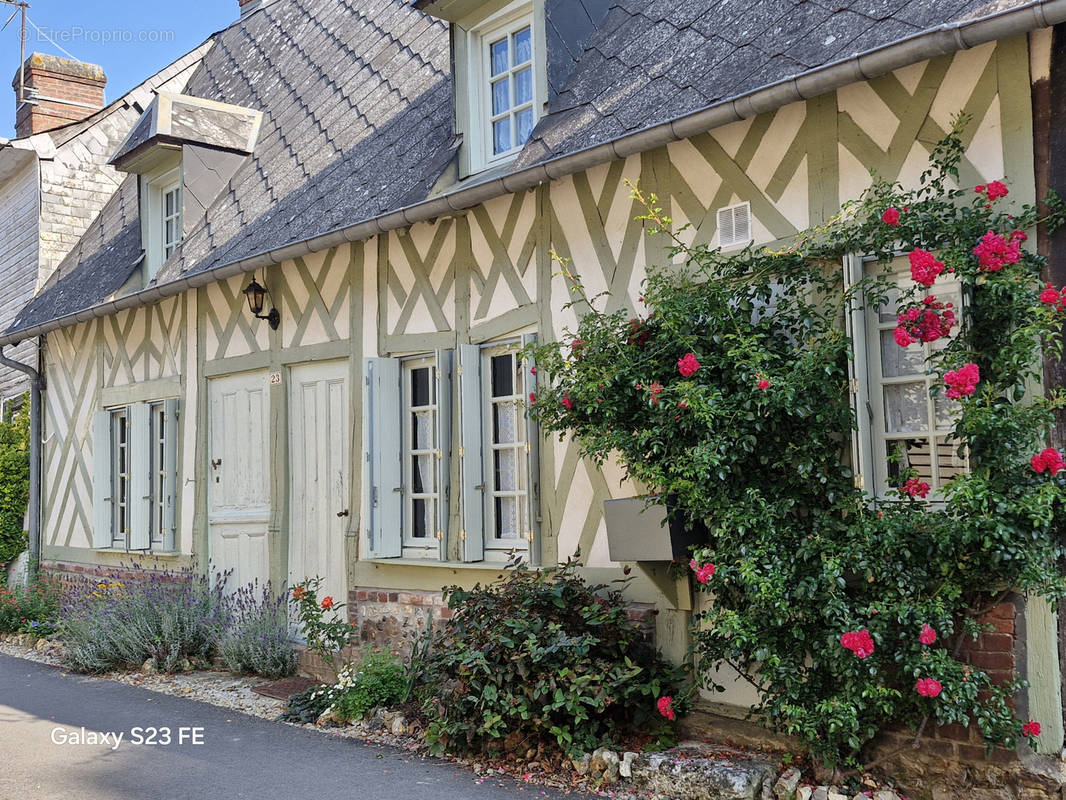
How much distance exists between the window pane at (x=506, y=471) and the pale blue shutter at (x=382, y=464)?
871 mm

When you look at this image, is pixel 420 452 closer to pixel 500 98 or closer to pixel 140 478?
pixel 500 98

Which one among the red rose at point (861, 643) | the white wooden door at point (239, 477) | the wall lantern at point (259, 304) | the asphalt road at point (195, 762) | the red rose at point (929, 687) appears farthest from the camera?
the white wooden door at point (239, 477)

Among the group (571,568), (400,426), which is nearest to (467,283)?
(400,426)

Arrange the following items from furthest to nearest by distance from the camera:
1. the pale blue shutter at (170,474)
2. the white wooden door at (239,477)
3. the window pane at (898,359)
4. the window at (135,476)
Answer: the window at (135,476), the pale blue shutter at (170,474), the white wooden door at (239,477), the window pane at (898,359)

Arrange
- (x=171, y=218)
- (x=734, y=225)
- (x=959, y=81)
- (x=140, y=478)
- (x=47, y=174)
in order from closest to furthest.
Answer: (x=959, y=81)
(x=734, y=225)
(x=140, y=478)
(x=171, y=218)
(x=47, y=174)

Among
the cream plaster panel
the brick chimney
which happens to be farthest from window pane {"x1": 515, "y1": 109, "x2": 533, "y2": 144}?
the brick chimney

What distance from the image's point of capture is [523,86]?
704 cm

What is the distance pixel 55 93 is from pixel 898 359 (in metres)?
12.2

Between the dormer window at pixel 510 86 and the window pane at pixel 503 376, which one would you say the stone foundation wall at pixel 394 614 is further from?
the dormer window at pixel 510 86

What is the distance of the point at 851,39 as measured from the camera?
15.9ft

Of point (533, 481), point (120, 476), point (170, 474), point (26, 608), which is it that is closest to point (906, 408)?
point (533, 481)

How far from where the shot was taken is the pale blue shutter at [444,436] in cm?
688

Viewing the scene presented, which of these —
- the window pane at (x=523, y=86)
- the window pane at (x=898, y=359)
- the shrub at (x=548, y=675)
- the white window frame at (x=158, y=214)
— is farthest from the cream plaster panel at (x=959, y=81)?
the white window frame at (x=158, y=214)

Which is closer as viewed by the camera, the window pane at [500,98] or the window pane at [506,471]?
the window pane at [506,471]
